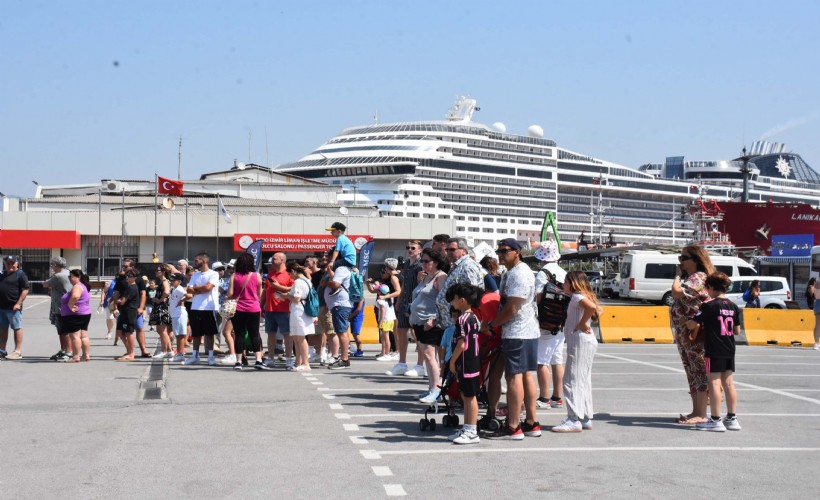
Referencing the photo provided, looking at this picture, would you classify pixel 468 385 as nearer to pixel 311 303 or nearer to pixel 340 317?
pixel 311 303

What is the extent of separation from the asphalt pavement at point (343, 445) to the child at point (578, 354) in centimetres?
22

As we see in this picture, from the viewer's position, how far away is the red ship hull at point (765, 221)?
223 feet

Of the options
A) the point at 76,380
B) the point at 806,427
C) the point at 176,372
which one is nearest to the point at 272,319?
the point at 176,372

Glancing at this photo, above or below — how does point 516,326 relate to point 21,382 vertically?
above

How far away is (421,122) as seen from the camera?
104m

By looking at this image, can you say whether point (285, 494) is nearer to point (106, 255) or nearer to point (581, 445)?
point (581, 445)

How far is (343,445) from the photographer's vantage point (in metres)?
7.37

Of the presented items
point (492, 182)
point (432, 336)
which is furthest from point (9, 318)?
point (492, 182)

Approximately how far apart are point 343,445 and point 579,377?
2.20 meters

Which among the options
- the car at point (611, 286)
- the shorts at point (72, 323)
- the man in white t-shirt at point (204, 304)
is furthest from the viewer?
the car at point (611, 286)

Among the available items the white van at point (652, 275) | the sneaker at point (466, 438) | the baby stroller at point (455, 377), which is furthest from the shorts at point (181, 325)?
the white van at point (652, 275)

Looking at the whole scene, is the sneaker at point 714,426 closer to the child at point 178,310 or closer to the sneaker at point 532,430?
the sneaker at point 532,430

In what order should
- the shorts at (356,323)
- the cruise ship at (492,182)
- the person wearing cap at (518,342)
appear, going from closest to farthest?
1. the person wearing cap at (518,342)
2. the shorts at (356,323)
3. the cruise ship at (492,182)

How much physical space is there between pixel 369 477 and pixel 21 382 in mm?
6560
